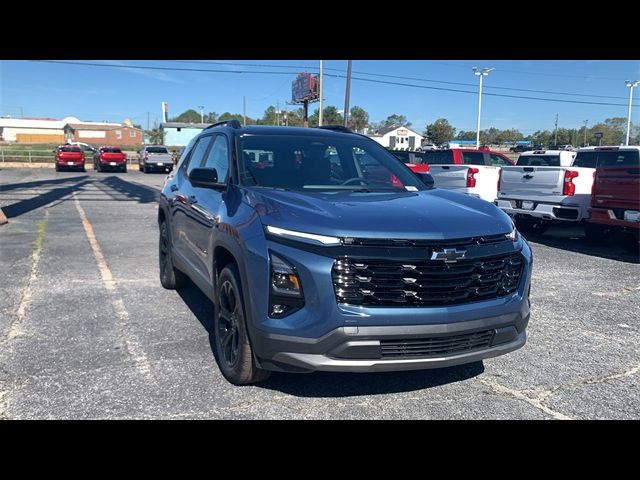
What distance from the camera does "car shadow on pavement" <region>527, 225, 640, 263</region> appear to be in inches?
359

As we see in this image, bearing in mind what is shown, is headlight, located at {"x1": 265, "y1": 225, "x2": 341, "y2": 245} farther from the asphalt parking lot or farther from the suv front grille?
the asphalt parking lot

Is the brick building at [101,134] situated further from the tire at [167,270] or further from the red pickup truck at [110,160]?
the tire at [167,270]

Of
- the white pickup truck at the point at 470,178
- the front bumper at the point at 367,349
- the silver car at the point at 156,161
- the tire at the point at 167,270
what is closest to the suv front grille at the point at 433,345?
the front bumper at the point at 367,349

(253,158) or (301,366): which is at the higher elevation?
(253,158)

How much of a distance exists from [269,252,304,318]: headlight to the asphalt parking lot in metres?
0.72

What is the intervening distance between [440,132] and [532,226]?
2818 inches

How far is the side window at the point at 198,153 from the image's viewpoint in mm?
5273

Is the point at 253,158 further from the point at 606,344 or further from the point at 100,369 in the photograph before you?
the point at 606,344

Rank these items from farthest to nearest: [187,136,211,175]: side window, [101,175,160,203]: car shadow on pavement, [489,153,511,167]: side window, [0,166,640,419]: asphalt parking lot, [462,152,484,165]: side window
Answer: [101,175,160,203]: car shadow on pavement < [489,153,511,167]: side window < [462,152,484,165]: side window < [187,136,211,175]: side window < [0,166,640,419]: asphalt parking lot

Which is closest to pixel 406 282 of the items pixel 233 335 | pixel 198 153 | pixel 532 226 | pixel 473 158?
pixel 233 335

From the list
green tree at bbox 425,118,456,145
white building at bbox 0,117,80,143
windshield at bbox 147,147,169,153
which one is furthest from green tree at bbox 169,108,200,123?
windshield at bbox 147,147,169,153

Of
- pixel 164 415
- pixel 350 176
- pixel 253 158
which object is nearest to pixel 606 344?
pixel 350 176
